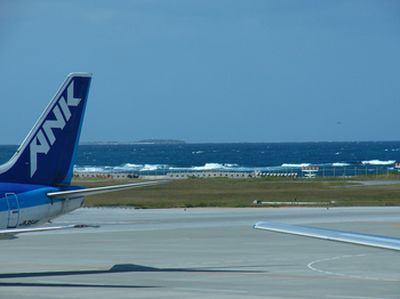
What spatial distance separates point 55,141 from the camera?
35531mm

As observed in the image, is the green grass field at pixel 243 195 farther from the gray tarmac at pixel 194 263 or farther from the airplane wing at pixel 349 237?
the airplane wing at pixel 349 237

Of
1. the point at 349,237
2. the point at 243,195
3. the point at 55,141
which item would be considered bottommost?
the point at 243,195

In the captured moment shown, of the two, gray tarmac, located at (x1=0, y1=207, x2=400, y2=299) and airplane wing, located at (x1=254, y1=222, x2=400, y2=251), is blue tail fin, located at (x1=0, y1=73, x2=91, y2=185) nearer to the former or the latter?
gray tarmac, located at (x1=0, y1=207, x2=400, y2=299)

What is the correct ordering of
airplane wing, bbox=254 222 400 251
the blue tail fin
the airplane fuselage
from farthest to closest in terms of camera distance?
the blue tail fin → the airplane fuselage → airplane wing, bbox=254 222 400 251

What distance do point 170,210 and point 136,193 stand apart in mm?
21669

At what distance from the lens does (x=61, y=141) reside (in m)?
Result: 35.7

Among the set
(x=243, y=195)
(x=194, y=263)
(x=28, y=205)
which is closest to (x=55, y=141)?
(x=28, y=205)

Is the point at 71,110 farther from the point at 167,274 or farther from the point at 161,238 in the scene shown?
the point at 161,238

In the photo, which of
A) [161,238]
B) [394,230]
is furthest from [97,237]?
[394,230]

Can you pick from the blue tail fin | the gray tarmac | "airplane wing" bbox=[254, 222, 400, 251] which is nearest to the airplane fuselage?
the blue tail fin

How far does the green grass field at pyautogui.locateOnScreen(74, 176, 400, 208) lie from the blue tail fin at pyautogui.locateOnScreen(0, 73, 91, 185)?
136 ft

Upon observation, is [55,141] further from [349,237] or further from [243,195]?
[243,195]

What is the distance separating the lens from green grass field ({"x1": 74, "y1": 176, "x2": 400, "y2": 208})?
80.0 meters

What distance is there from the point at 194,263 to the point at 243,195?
5273 centimetres
